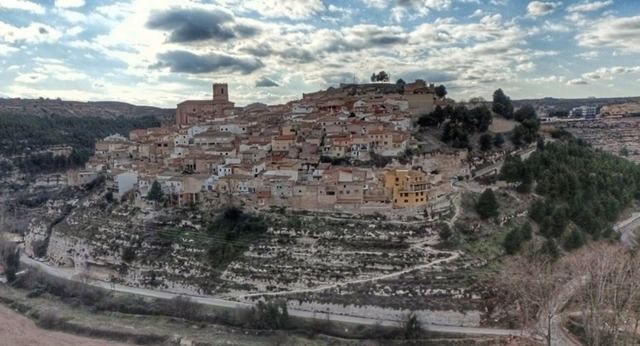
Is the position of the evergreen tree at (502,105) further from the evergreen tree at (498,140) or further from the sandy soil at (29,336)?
the sandy soil at (29,336)

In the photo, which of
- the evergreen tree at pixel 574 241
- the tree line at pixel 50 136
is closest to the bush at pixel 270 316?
the evergreen tree at pixel 574 241

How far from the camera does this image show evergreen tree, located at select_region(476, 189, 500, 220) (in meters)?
32.8

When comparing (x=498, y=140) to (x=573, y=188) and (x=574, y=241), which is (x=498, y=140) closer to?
(x=573, y=188)

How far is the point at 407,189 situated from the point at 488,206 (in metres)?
4.99

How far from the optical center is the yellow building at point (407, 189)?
106 feet

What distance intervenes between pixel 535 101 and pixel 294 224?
114 m

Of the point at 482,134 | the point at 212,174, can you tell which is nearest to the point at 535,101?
the point at 482,134

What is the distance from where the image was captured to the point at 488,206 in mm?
32781

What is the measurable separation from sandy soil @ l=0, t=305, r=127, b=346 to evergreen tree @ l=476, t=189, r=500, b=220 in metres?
21.7

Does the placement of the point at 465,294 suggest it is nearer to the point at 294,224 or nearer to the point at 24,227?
the point at 294,224

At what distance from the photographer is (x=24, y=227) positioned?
46.8 metres

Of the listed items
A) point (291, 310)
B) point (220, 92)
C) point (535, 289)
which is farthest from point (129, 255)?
point (220, 92)

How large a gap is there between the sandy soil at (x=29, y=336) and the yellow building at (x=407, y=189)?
17.3 meters

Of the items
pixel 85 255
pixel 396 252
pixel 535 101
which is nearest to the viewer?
pixel 396 252
